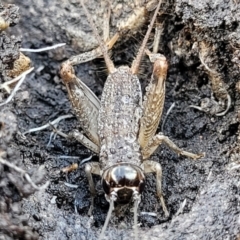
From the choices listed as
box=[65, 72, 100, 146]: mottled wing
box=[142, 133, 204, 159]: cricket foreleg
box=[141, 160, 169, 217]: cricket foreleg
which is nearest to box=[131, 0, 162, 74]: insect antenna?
box=[65, 72, 100, 146]: mottled wing

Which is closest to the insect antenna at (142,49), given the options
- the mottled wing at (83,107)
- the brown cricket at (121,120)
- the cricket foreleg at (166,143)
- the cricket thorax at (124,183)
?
the brown cricket at (121,120)

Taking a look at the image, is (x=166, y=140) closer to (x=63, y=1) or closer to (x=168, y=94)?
(x=168, y=94)

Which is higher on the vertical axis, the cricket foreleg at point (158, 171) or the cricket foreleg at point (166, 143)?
the cricket foreleg at point (166, 143)

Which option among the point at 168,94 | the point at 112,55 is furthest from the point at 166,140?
the point at 112,55

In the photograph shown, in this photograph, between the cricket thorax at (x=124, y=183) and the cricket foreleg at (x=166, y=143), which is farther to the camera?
the cricket foreleg at (x=166, y=143)

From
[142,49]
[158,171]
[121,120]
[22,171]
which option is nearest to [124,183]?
[158,171]

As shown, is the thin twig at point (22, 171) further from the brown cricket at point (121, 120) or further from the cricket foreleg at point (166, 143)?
the cricket foreleg at point (166, 143)

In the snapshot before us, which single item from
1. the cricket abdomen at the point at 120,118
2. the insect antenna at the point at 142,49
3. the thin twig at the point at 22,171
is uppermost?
the insect antenna at the point at 142,49

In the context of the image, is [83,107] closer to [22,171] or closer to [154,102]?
[154,102]

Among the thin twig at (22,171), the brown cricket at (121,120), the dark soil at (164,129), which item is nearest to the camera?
the thin twig at (22,171)
